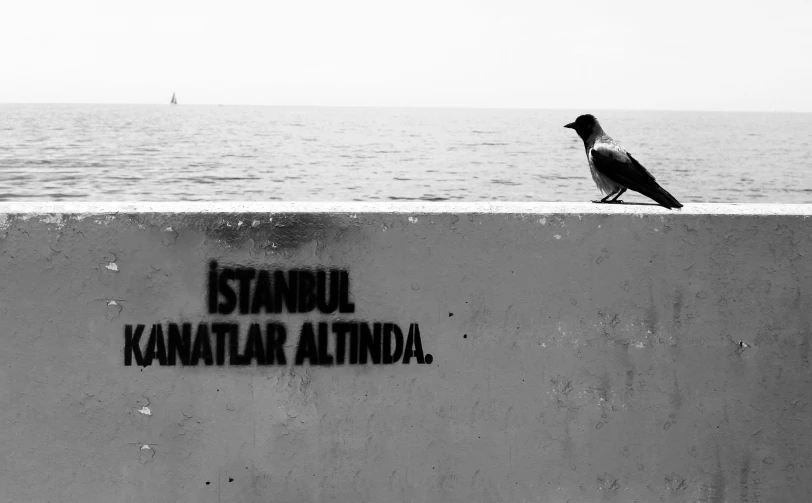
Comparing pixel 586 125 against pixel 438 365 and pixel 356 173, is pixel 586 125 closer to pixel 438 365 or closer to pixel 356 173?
pixel 438 365

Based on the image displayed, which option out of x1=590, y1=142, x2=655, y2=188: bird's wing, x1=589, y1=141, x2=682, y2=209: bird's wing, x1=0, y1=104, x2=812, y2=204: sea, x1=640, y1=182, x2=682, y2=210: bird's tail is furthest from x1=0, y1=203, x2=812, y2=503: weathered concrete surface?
x1=0, y1=104, x2=812, y2=204: sea

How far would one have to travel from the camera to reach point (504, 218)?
2.97m

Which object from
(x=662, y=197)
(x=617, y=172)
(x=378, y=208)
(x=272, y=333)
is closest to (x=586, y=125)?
(x=617, y=172)

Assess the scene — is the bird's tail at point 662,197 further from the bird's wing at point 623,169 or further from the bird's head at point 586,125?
the bird's head at point 586,125

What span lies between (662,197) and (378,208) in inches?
54.4

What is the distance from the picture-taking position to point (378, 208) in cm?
297

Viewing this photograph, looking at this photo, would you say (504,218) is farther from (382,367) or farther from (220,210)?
(220,210)

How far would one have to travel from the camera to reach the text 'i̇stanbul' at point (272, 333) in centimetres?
292

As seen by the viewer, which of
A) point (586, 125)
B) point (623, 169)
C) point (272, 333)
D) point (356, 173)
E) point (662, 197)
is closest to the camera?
point (272, 333)

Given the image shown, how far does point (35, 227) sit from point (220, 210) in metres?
0.68

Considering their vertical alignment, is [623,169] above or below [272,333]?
above

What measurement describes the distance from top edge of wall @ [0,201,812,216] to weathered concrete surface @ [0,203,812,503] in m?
0.01

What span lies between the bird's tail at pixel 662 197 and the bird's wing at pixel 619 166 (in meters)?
0.10

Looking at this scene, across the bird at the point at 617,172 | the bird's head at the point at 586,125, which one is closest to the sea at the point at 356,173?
the bird's head at the point at 586,125
